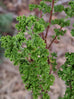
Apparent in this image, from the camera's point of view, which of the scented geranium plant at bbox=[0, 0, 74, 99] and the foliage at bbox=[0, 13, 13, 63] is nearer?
the scented geranium plant at bbox=[0, 0, 74, 99]

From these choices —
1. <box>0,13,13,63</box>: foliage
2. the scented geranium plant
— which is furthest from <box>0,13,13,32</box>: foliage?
the scented geranium plant

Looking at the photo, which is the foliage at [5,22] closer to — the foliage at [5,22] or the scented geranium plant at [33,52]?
the foliage at [5,22]

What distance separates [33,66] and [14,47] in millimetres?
337

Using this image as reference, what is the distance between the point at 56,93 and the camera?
351 centimetres

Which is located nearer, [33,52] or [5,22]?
[33,52]

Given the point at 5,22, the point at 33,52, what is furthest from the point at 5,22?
the point at 33,52

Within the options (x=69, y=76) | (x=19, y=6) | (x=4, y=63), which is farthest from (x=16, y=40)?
(x=19, y=6)

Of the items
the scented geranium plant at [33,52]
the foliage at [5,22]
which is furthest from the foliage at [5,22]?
the scented geranium plant at [33,52]

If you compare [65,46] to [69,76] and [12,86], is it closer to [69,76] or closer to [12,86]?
[12,86]

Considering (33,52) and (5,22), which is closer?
(33,52)

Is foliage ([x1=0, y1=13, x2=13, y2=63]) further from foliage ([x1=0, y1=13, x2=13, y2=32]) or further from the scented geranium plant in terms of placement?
the scented geranium plant

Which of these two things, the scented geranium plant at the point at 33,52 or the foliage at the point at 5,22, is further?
the foliage at the point at 5,22

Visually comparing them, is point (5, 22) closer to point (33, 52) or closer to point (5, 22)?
point (5, 22)

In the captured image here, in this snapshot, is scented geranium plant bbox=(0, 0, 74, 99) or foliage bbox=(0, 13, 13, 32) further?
foliage bbox=(0, 13, 13, 32)
